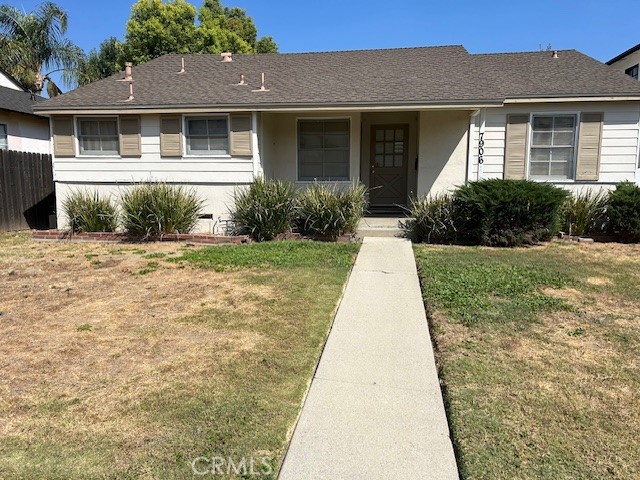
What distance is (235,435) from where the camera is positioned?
2.85m

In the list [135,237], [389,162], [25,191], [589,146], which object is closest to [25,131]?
[25,191]

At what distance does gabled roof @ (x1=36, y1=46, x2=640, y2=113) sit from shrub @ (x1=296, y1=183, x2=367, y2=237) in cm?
212

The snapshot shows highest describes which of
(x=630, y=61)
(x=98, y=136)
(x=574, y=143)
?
(x=630, y=61)

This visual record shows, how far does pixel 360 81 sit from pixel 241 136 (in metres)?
3.27

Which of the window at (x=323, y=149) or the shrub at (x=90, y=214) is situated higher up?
the window at (x=323, y=149)

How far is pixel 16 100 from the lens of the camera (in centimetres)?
1714

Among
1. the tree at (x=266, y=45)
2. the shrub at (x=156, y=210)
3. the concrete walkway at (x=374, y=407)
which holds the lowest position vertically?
the concrete walkway at (x=374, y=407)

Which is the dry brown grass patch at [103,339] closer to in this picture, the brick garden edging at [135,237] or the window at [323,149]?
the brick garden edging at [135,237]

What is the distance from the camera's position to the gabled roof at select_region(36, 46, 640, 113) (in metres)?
10.4

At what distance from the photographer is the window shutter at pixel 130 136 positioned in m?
11.1

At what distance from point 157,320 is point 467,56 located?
462 inches

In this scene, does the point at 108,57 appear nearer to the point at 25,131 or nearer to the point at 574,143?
the point at 25,131

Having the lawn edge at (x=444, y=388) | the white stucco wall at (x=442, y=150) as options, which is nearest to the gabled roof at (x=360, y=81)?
the white stucco wall at (x=442, y=150)

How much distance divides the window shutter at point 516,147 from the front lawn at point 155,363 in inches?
229
